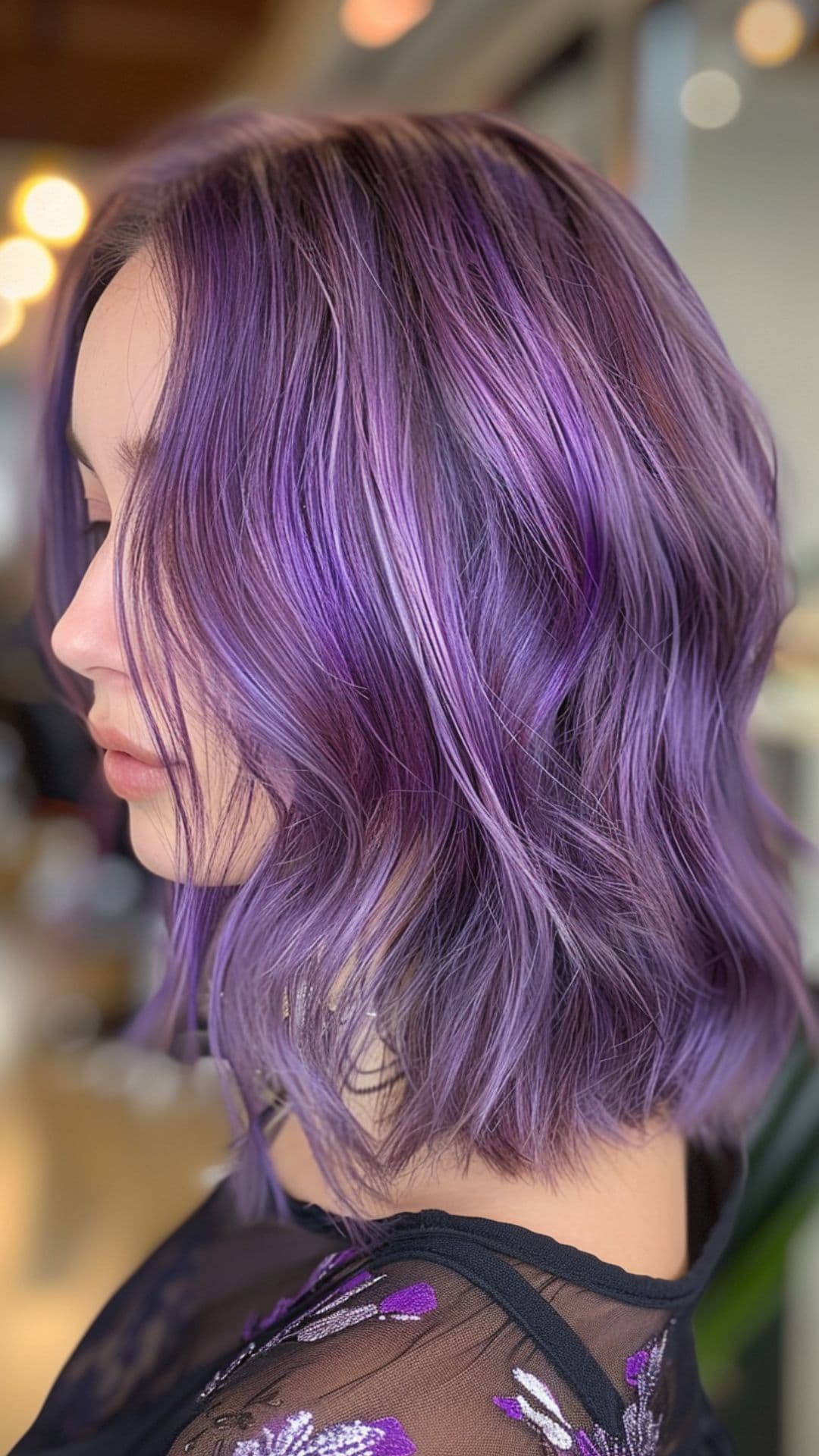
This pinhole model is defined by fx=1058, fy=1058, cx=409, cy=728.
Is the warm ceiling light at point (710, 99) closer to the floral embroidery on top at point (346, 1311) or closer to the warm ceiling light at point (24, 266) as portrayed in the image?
the warm ceiling light at point (24, 266)

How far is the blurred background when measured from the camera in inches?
41.2

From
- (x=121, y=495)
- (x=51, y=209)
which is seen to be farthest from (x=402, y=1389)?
(x=51, y=209)

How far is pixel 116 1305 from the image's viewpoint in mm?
771

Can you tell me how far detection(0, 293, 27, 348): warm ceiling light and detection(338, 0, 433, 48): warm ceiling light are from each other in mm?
1391

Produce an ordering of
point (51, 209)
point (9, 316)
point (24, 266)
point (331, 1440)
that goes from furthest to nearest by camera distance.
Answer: point (9, 316), point (24, 266), point (51, 209), point (331, 1440)

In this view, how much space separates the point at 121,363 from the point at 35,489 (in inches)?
10.0

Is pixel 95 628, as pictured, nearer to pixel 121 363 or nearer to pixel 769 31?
pixel 121 363

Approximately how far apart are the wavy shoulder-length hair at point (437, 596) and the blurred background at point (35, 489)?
8.4 inches

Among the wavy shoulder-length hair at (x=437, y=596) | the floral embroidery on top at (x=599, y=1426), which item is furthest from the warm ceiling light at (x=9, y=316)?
the floral embroidery on top at (x=599, y=1426)

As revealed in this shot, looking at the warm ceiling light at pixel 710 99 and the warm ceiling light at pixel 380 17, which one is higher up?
the warm ceiling light at pixel 380 17

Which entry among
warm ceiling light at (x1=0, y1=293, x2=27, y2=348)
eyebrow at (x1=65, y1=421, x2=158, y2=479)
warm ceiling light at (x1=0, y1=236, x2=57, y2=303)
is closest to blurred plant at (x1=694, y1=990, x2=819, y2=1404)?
eyebrow at (x1=65, y1=421, x2=158, y2=479)

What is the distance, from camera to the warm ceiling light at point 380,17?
2465 millimetres

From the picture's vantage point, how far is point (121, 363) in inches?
22.0

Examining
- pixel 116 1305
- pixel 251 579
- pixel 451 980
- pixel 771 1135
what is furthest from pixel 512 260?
pixel 771 1135
